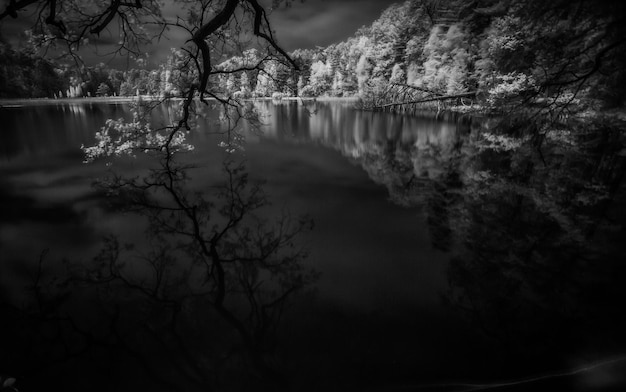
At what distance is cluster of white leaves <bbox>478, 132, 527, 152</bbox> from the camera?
2017 cm

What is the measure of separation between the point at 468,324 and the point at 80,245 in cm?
958

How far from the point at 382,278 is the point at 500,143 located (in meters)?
20.4

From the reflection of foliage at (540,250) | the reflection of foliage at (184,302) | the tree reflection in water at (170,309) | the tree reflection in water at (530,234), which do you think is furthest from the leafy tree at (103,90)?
the reflection of foliage at (540,250)

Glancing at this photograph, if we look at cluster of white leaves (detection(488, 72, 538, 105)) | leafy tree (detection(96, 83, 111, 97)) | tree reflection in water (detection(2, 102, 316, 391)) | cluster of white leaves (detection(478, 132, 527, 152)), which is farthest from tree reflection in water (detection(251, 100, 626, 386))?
leafy tree (detection(96, 83, 111, 97))

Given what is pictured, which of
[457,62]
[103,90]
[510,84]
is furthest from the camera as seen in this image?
[103,90]

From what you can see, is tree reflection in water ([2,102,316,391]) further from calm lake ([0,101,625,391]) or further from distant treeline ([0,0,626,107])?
distant treeline ([0,0,626,107])

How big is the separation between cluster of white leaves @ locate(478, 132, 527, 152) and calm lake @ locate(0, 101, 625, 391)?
17.5 feet

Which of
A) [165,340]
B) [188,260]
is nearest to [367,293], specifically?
[165,340]

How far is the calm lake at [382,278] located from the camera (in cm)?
417

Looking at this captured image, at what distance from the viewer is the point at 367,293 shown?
236 inches

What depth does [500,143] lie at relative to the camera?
21750 mm

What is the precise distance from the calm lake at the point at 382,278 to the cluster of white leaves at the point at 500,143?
17.5 feet

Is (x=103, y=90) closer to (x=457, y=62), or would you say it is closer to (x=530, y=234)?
(x=457, y=62)

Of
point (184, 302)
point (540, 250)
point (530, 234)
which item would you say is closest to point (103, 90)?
point (184, 302)
